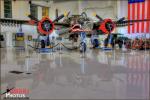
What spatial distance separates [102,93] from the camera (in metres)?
3.45

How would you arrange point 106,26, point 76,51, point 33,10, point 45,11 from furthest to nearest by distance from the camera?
point 45,11, point 33,10, point 106,26, point 76,51

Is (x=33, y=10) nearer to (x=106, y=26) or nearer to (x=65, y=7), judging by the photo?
(x=65, y=7)

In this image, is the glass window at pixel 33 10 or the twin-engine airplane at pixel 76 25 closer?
the twin-engine airplane at pixel 76 25

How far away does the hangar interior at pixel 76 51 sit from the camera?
3812mm

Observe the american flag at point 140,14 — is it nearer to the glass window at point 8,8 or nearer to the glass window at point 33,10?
the glass window at point 33,10

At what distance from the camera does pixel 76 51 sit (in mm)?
13047

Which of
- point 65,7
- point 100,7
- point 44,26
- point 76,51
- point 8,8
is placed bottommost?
point 76,51

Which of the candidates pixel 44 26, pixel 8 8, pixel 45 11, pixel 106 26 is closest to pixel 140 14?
pixel 106 26

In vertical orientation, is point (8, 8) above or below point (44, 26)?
above

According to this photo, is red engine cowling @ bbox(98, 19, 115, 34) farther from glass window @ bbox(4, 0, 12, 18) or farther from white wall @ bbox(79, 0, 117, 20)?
glass window @ bbox(4, 0, 12, 18)

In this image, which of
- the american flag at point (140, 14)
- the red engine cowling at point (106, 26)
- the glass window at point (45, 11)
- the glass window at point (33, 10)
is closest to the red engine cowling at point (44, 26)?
the red engine cowling at point (106, 26)

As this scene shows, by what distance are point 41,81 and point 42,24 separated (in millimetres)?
8186

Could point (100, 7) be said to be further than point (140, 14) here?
Yes

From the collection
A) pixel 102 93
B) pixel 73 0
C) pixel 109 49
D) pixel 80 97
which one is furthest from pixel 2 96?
pixel 73 0
